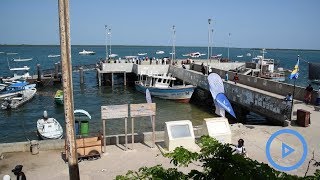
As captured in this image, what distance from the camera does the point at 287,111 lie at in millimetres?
21844

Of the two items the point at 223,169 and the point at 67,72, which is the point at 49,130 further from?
the point at 223,169

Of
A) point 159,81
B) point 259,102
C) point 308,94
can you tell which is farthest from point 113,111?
point 159,81

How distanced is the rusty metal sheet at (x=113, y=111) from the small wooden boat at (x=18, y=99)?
2655 cm

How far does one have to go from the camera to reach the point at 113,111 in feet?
48.7

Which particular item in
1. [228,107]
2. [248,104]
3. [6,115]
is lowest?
[6,115]

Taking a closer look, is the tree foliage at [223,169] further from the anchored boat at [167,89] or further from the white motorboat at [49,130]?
the anchored boat at [167,89]

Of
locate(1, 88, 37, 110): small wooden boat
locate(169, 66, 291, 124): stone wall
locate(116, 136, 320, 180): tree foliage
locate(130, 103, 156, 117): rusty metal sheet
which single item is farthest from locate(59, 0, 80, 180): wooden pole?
locate(1, 88, 37, 110): small wooden boat

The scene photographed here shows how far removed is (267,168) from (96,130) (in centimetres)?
2238

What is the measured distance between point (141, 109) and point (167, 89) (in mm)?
24634

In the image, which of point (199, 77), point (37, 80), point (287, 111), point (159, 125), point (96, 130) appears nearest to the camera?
point (287, 111)

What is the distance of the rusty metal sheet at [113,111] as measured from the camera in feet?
48.2

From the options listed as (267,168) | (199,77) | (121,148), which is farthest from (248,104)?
(267,168)

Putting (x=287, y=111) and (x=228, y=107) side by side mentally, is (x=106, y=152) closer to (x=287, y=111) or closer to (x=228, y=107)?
(x=228, y=107)

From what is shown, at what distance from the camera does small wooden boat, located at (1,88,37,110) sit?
3662cm
